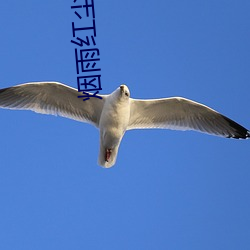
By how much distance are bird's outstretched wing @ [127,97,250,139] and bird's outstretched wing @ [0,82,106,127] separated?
0.55 meters

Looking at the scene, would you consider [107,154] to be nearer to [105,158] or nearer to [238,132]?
[105,158]

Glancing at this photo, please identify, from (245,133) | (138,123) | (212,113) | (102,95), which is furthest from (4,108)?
(245,133)

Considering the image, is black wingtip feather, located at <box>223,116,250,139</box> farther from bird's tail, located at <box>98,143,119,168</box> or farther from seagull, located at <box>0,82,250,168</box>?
bird's tail, located at <box>98,143,119,168</box>

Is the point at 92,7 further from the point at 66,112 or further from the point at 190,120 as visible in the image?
the point at 190,120

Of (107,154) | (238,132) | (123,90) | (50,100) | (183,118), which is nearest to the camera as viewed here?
(123,90)

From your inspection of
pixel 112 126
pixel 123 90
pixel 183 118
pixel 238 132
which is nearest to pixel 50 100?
pixel 112 126

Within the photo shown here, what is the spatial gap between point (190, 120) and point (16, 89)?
2419 millimetres

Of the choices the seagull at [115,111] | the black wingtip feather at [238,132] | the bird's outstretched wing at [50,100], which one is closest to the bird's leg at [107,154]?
the seagull at [115,111]

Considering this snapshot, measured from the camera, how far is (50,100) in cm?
607

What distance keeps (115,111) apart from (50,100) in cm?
103

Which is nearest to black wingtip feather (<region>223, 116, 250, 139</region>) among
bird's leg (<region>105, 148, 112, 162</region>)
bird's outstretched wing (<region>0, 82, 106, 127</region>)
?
bird's leg (<region>105, 148, 112, 162</region>)

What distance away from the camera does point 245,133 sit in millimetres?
6574

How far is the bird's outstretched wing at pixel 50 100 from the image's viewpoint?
5.91 m

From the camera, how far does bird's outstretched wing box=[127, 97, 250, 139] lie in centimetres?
613
